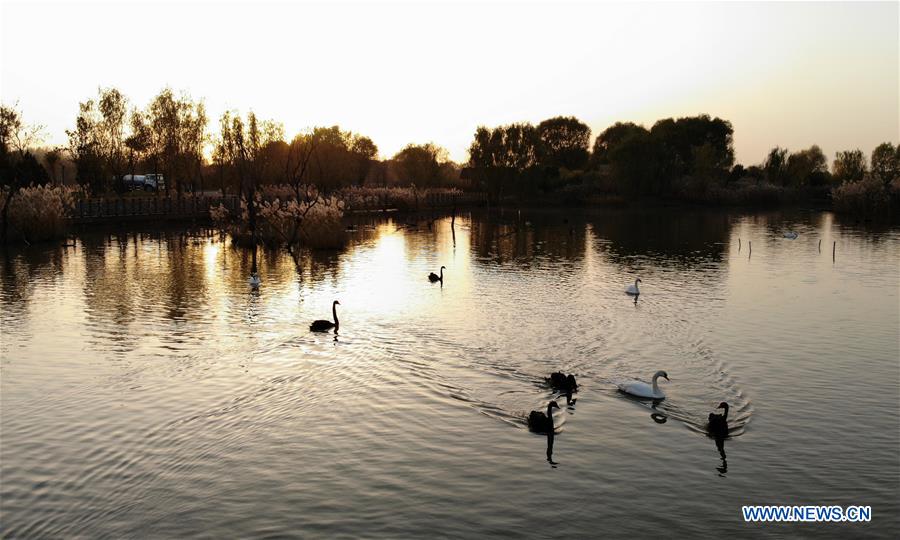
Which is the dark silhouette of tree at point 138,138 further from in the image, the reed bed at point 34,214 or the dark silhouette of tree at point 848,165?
the dark silhouette of tree at point 848,165

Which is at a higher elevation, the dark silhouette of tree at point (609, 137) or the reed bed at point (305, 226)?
the dark silhouette of tree at point (609, 137)

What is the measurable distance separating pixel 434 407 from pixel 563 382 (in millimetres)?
3239

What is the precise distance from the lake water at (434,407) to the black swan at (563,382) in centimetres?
30

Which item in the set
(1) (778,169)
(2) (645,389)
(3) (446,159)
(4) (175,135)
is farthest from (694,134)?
(2) (645,389)

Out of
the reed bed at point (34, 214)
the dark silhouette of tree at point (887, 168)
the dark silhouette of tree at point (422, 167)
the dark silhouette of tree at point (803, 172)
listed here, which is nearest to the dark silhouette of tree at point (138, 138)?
the reed bed at point (34, 214)

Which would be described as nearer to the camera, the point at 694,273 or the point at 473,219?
the point at 694,273

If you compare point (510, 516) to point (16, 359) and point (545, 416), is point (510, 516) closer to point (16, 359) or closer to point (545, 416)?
point (545, 416)

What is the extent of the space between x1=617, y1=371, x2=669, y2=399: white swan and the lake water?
0.92 feet

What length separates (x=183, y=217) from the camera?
7606 centimetres

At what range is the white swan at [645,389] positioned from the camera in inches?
652

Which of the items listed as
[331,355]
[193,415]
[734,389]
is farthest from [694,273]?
[193,415]

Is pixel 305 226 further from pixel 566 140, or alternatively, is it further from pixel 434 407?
pixel 566 140

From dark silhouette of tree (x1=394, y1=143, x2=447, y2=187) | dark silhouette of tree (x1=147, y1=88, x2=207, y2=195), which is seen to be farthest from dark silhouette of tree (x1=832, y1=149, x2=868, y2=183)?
dark silhouette of tree (x1=147, y1=88, x2=207, y2=195)

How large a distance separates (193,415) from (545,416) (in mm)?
7834
